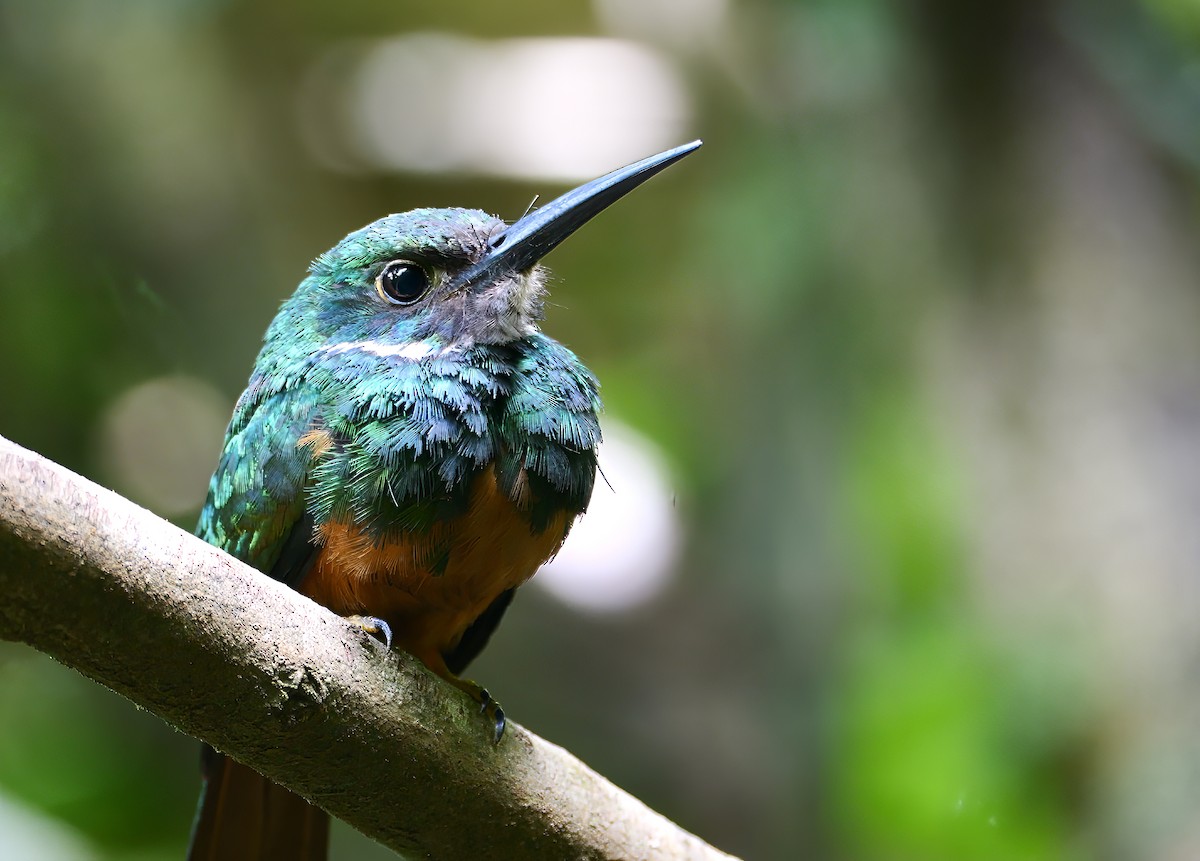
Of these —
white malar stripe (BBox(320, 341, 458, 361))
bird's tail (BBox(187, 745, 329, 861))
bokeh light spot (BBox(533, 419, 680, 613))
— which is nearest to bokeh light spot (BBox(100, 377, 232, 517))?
bokeh light spot (BBox(533, 419, 680, 613))

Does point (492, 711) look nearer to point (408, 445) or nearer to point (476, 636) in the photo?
point (408, 445)

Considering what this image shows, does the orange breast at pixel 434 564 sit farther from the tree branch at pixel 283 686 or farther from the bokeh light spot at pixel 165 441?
the bokeh light spot at pixel 165 441

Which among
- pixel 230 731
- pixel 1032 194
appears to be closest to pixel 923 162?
pixel 1032 194

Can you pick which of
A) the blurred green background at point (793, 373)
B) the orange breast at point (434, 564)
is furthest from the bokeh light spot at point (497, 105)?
the orange breast at point (434, 564)

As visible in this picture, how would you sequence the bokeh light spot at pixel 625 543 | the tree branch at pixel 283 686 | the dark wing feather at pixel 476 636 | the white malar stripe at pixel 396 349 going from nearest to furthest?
the tree branch at pixel 283 686, the white malar stripe at pixel 396 349, the dark wing feather at pixel 476 636, the bokeh light spot at pixel 625 543

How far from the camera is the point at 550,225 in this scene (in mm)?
2049

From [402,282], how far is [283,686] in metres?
0.87

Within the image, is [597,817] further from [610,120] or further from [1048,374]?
[610,120]

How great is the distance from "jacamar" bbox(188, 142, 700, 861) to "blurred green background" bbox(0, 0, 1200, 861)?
131 cm

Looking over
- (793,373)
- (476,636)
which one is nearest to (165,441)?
(476,636)

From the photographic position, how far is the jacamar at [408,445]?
169 centimetres

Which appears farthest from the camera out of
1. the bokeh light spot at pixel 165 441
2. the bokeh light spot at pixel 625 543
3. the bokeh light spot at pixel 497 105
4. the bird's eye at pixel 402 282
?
the bokeh light spot at pixel 497 105

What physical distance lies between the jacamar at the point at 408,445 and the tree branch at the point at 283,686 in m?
0.11

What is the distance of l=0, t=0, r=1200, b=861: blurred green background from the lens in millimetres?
3268
